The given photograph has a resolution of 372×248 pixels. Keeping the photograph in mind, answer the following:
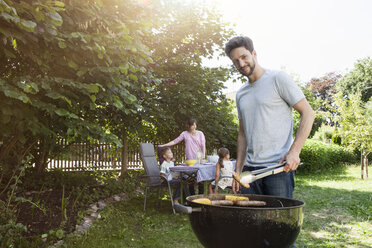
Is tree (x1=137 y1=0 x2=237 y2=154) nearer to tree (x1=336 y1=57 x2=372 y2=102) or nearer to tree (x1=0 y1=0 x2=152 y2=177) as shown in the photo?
tree (x1=0 y1=0 x2=152 y2=177)

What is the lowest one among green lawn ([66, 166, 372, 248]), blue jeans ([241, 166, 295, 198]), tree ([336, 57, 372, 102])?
green lawn ([66, 166, 372, 248])

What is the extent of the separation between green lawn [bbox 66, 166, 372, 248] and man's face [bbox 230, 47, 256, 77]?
109 inches

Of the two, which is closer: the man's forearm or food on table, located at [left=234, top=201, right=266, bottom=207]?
food on table, located at [left=234, top=201, right=266, bottom=207]

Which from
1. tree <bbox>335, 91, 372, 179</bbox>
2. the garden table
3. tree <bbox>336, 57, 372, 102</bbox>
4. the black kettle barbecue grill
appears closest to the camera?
the black kettle barbecue grill

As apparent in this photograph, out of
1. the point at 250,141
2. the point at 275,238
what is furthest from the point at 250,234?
the point at 250,141

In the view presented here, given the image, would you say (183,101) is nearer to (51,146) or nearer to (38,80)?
(51,146)

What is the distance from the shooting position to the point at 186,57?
29.9ft

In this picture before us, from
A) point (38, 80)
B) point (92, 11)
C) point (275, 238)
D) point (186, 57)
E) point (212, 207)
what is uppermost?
point (186, 57)

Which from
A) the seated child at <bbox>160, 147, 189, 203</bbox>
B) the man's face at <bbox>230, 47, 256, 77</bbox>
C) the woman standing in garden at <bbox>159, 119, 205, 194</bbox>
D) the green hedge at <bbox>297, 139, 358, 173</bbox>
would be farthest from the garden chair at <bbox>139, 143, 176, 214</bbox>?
the green hedge at <bbox>297, 139, 358, 173</bbox>

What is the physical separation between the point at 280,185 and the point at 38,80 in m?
2.62

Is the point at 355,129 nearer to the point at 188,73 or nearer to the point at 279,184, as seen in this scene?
the point at 188,73

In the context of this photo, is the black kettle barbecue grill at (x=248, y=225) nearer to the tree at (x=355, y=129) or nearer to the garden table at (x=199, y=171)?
the garden table at (x=199, y=171)

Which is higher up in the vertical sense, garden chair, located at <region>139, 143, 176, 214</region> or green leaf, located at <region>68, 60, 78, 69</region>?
green leaf, located at <region>68, 60, 78, 69</region>

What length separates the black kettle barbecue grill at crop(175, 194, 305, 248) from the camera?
169cm
